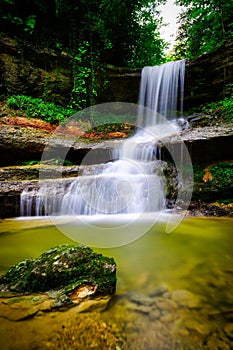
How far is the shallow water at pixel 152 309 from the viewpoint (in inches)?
46.9

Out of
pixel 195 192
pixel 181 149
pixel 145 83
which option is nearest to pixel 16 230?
pixel 195 192

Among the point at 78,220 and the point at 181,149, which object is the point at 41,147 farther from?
the point at 181,149

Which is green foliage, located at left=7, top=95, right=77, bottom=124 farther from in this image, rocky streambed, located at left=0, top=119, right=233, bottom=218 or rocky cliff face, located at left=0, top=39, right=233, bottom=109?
rocky streambed, located at left=0, top=119, right=233, bottom=218

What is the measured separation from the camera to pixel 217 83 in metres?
9.93

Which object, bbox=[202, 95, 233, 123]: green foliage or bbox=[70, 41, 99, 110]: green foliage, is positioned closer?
bbox=[202, 95, 233, 123]: green foliage

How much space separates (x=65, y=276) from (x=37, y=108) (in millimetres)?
9175

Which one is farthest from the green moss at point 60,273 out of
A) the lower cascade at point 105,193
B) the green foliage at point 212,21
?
the green foliage at point 212,21

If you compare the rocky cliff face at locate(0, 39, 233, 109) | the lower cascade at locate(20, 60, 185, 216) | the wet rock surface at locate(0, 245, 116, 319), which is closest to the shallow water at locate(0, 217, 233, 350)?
the wet rock surface at locate(0, 245, 116, 319)

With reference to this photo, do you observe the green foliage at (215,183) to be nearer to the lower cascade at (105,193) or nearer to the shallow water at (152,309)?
the lower cascade at (105,193)

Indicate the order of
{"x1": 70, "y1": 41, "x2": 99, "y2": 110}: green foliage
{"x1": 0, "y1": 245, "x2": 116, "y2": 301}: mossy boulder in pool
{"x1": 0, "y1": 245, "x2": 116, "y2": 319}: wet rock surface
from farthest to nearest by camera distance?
1. {"x1": 70, "y1": 41, "x2": 99, "y2": 110}: green foliage
2. {"x1": 0, "y1": 245, "x2": 116, "y2": 301}: mossy boulder in pool
3. {"x1": 0, "y1": 245, "x2": 116, "y2": 319}: wet rock surface

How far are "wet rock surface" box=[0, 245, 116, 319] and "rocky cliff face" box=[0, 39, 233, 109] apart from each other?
9.81 metres

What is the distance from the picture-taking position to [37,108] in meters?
9.38

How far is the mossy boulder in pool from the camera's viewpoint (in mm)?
1595

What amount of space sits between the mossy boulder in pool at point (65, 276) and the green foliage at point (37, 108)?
8.42 meters
